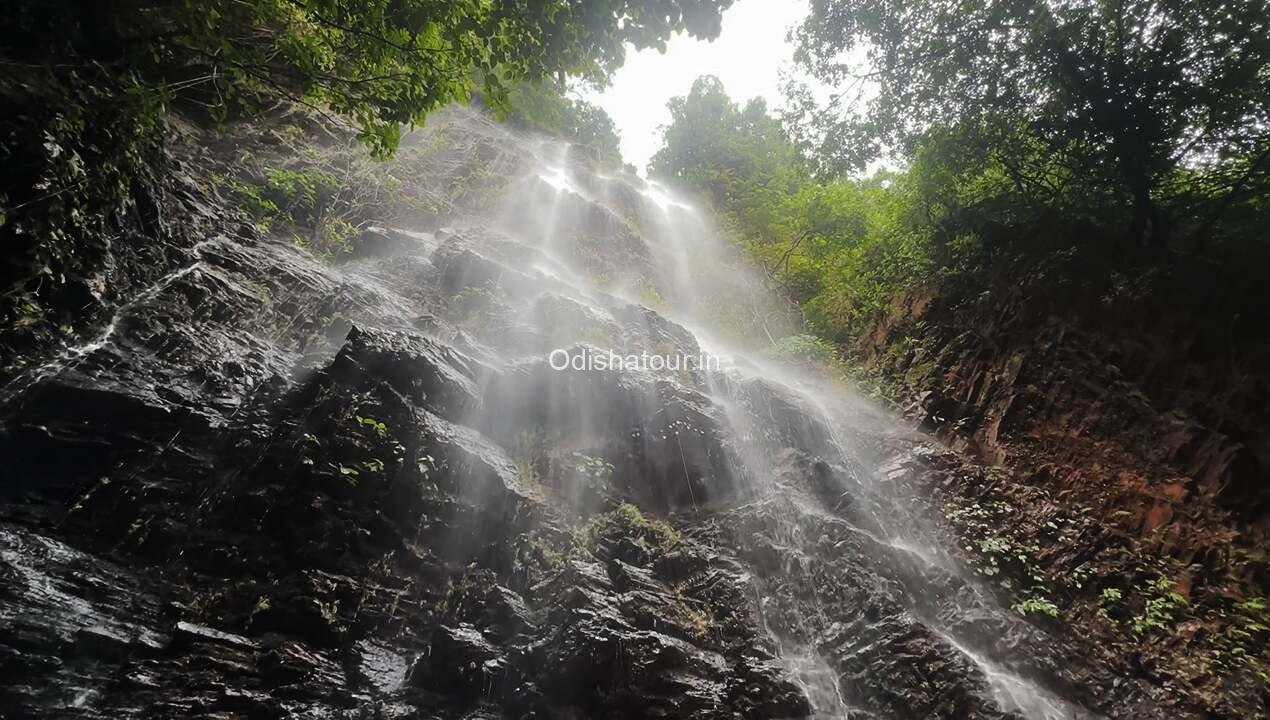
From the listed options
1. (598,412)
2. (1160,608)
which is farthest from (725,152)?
(1160,608)

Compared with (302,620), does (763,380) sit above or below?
above

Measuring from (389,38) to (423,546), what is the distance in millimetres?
5067

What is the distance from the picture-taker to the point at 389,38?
15.8 ft

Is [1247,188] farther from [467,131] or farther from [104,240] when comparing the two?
[467,131]

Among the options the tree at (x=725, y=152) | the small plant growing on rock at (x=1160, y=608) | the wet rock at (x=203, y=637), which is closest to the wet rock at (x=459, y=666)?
the wet rock at (x=203, y=637)

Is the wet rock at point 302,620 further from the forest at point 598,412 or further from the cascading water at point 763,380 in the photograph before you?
the cascading water at point 763,380

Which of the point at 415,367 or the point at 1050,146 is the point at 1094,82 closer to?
the point at 1050,146

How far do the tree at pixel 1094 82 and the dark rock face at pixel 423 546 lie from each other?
6351 mm

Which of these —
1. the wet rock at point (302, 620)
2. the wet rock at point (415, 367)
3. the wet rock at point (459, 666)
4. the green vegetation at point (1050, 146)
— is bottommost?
the wet rock at point (459, 666)

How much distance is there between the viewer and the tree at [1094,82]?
7.08 meters

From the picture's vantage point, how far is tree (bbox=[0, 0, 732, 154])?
459 cm

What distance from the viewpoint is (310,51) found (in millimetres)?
5254

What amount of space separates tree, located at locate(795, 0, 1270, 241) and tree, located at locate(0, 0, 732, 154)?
749cm

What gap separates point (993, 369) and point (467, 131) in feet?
57.4
